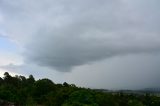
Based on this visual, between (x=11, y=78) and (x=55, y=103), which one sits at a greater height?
(x=11, y=78)

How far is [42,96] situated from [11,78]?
34.7m

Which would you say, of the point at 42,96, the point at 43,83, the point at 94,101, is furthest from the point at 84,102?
the point at 43,83

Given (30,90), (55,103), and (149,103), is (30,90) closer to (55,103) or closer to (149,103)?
(55,103)

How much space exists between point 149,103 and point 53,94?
140ft

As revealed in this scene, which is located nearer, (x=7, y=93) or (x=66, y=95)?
(x=7, y=93)

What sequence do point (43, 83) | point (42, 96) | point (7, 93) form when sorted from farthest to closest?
point (43, 83)
point (42, 96)
point (7, 93)

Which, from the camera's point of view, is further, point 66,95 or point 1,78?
→ point 1,78

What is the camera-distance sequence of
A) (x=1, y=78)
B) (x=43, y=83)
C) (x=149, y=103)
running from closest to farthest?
1. (x=43, y=83)
2. (x=149, y=103)
3. (x=1, y=78)

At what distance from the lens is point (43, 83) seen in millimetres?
135000

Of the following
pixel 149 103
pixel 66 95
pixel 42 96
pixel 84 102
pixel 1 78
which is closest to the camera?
pixel 84 102

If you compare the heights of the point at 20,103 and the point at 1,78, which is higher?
the point at 1,78

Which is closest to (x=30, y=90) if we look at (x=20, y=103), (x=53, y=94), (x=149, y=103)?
(x=53, y=94)

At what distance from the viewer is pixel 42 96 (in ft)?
412

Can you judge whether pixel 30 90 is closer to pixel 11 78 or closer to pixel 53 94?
pixel 53 94
